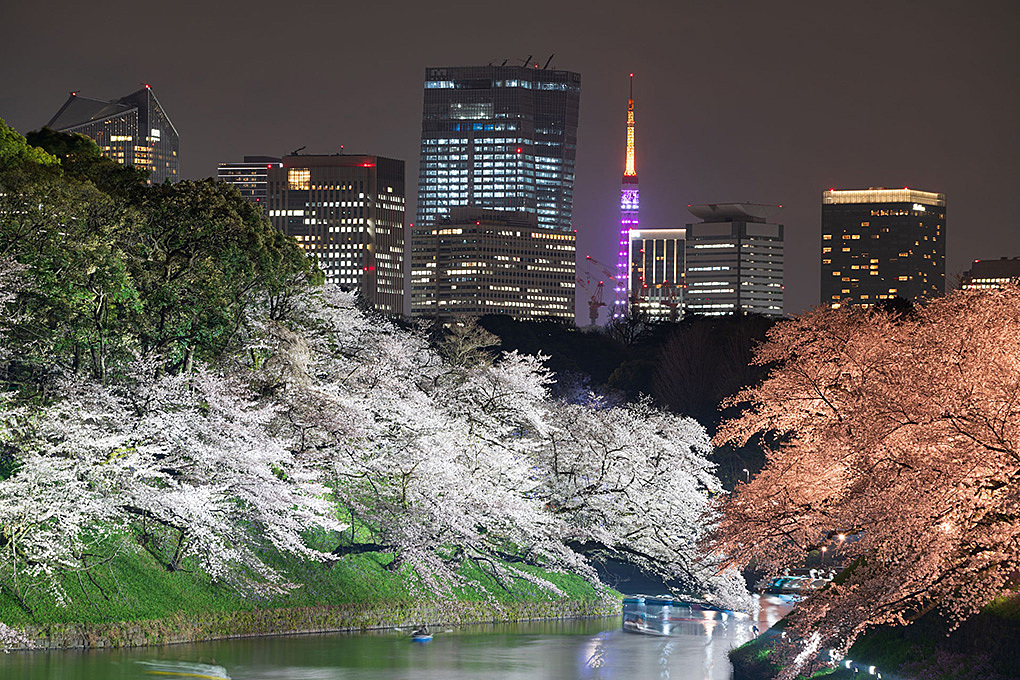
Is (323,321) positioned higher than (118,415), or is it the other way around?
(323,321)

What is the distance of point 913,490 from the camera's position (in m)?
27.7

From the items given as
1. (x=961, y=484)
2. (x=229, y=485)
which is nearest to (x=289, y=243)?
(x=229, y=485)

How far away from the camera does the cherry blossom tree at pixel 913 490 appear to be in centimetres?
2767

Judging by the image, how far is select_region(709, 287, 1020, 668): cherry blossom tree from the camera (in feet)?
90.8

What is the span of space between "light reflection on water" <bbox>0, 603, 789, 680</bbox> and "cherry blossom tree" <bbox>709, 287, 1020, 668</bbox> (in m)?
7.71

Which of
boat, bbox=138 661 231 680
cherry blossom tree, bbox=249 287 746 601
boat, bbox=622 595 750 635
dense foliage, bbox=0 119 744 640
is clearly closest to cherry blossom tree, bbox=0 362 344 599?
dense foliage, bbox=0 119 744 640

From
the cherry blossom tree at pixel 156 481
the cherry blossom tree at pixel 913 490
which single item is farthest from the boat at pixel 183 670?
the cherry blossom tree at pixel 913 490

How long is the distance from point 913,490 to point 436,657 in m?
18.1

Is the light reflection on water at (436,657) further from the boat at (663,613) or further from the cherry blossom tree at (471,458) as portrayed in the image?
the cherry blossom tree at (471,458)

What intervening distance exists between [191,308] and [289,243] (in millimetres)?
4837

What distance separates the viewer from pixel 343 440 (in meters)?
45.0

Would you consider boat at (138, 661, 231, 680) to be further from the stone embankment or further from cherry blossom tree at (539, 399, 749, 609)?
cherry blossom tree at (539, 399, 749, 609)

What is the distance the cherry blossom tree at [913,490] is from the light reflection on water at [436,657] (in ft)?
25.3

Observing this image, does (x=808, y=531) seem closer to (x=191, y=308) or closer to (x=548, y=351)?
(x=191, y=308)
